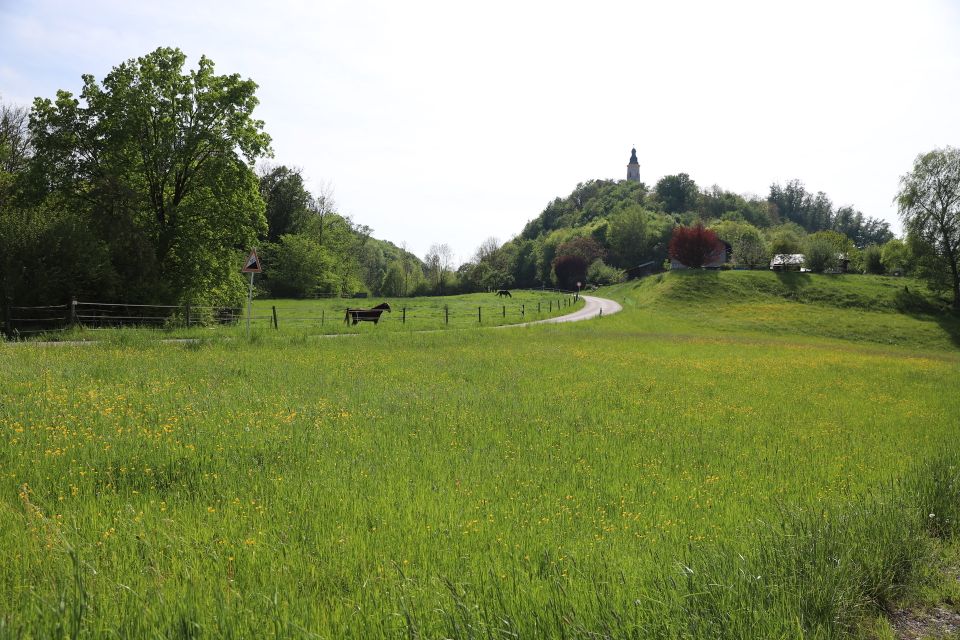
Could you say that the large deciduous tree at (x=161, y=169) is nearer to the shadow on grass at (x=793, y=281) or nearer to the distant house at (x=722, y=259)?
the shadow on grass at (x=793, y=281)

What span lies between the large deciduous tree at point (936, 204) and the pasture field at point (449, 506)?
64.4 m

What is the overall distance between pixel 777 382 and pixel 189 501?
1651 centimetres

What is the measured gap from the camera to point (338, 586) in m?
3.90

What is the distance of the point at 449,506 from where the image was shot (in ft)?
17.9

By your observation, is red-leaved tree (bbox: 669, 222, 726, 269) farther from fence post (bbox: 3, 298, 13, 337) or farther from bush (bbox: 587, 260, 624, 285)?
fence post (bbox: 3, 298, 13, 337)

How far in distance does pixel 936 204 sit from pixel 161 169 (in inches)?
3124

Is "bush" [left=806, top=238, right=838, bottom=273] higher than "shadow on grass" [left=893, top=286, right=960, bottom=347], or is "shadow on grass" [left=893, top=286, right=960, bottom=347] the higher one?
"bush" [left=806, top=238, right=838, bottom=273]

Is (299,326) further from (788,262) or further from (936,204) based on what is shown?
(788,262)

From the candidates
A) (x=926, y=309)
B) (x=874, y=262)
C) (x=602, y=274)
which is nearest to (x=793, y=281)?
(x=926, y=309)

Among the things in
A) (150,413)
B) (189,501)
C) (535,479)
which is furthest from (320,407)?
(535,479)

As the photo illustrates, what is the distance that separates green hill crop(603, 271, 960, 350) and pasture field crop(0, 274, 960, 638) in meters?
32.3

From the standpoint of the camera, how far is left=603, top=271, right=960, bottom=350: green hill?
47.2 meters

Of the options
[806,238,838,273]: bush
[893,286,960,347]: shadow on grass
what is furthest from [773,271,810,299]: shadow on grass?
[893,286,960,347]: shadow on grass

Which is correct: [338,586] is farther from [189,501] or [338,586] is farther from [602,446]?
[602,446]
